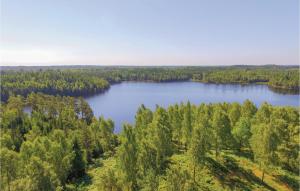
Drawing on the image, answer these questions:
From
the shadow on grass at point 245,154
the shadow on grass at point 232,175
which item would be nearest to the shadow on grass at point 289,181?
the shadow on grass at point 232,175

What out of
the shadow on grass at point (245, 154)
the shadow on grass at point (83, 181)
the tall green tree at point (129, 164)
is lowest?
the shadow on grass at point (83, 181)

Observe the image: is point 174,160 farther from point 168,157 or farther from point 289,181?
point 289,181

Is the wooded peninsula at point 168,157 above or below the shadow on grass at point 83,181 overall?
above

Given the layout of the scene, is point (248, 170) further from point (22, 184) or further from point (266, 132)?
point (22, 184)

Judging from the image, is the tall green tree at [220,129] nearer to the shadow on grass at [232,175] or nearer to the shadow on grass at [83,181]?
the shadow on grass at [232,175]

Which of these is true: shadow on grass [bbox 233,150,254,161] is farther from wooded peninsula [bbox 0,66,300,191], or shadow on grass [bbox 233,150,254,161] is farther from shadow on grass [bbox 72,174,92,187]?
shadow on grass [bbox 72,174,92,187]

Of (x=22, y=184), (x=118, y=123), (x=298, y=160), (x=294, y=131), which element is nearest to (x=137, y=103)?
(x=118, y=123)

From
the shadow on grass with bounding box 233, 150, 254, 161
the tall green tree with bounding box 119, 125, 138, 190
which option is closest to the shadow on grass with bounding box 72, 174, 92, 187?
the tall green tree with bounding box 119, 125, 138, 190
